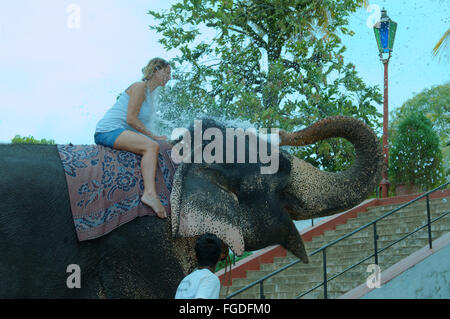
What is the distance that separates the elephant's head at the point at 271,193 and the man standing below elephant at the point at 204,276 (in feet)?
0.20

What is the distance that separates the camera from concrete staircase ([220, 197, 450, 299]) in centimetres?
936

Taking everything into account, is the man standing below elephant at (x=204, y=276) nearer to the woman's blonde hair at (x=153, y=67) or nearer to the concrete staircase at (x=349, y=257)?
the woman's blonde hair at (x=153, y=67)

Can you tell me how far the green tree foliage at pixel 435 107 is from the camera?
31.6m

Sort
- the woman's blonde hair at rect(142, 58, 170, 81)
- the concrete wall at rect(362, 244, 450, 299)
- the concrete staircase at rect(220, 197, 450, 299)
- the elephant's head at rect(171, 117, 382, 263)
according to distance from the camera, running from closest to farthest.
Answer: the elephant's head at rect(171, 117, 382, 263) < the woman's blonde hair at rect(142, 58, 170, 81) < the concrete wall at rect(362, 244, 450, 299) < the concrete staircase at rect(220, 197, 450, 299)

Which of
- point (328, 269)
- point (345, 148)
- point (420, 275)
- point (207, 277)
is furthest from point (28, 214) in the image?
point (345, 148)

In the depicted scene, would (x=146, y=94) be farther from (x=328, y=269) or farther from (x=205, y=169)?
(x=328, y=269)

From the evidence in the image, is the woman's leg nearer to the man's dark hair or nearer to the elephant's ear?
Answer: the elephant's ear

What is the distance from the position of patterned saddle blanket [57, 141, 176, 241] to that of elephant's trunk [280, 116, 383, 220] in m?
0.71

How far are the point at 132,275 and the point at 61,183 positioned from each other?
562 millimetres

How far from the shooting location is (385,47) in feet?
43.7

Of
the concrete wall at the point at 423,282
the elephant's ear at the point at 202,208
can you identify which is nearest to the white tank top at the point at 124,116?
the elephant's ear at the point at 202,208

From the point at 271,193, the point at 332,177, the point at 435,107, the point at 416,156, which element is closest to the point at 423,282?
the point at 416,156

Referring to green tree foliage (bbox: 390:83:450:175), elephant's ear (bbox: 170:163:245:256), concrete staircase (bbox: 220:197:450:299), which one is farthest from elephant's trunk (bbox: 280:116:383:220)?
green tree foliage (bbox: 390:83:450:175)

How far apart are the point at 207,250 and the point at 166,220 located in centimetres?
26
